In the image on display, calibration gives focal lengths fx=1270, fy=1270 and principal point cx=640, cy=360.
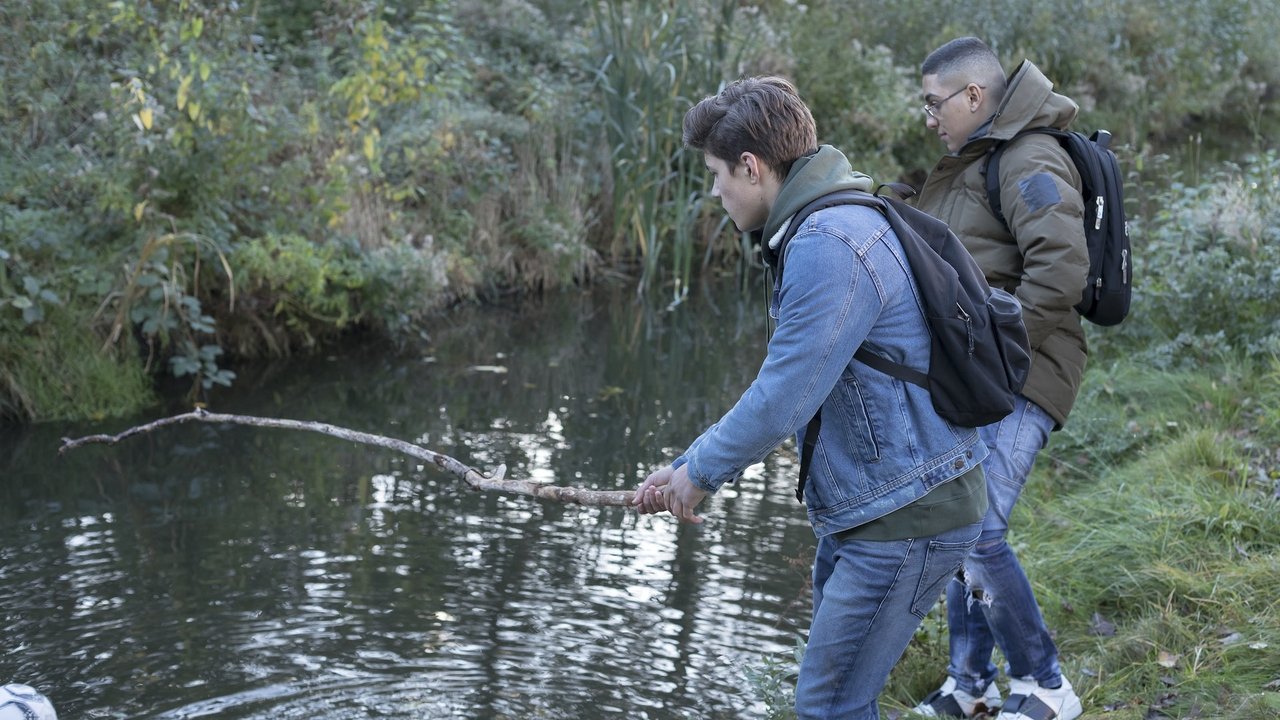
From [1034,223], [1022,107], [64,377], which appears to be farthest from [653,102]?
[1034,223]

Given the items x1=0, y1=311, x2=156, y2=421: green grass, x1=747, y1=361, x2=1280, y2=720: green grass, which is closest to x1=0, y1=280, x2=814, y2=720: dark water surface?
x1=0, y1=311, x2=156, y2=421: green grass

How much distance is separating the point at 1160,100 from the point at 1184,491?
50.0 ft

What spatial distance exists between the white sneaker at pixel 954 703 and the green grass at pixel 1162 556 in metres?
0.15

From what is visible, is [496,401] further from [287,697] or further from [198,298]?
[287,697]

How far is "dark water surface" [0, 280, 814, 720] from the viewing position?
4.40 metres

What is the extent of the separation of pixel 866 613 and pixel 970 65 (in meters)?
1.75

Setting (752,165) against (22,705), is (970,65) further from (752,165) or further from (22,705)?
(22,705)

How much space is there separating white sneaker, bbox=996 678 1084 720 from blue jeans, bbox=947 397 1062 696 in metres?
0.03

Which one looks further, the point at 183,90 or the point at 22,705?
the point at 183,90

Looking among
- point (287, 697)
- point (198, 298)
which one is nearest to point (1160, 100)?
point (198, 298)

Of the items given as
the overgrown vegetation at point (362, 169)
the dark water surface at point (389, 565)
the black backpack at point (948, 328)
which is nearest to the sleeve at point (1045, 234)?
the black backpack at point (948, 328)

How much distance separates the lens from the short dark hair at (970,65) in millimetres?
3646

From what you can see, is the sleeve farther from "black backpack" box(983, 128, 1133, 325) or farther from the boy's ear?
the boy's ear

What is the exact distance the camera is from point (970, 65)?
3.64m
